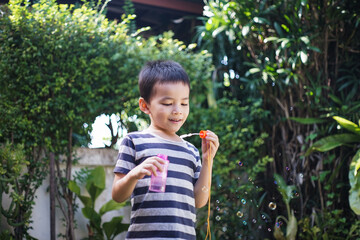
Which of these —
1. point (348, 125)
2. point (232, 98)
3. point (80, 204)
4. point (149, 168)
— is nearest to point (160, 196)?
point (149, 168)

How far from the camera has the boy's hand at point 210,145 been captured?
83.2 inches

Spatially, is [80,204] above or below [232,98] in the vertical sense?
→ below

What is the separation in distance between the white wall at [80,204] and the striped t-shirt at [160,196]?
2.31m

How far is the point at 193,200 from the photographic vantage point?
213 centimetres

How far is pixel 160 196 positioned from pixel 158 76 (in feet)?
1.74

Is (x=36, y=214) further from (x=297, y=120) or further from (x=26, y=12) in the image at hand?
(x=297, y=120)

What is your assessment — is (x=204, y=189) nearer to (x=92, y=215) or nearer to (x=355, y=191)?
(x=92, y=215)

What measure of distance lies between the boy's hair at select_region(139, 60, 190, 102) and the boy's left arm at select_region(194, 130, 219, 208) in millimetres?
275

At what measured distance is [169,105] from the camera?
2.06m

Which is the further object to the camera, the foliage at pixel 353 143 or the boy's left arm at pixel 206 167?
the foliage at pixel 353 143

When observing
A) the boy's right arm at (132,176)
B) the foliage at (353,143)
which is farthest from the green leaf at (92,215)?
the boy's right arm at (132,176)

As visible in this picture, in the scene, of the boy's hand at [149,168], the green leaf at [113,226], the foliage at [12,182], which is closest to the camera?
the boy's hand at [149,168]

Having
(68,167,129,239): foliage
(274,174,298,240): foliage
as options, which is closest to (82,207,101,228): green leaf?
(68,167,129,239): foliage

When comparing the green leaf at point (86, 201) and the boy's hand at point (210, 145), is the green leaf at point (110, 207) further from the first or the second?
the boy's hand at point (210, 145)
